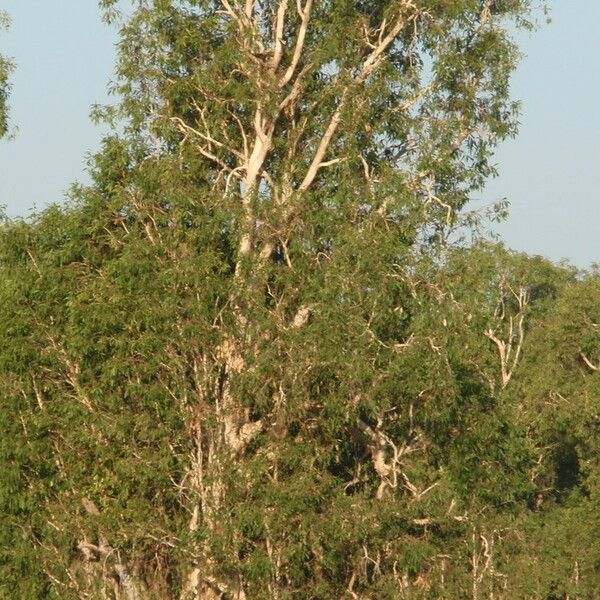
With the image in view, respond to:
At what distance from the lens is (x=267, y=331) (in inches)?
1014

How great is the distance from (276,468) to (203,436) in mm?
1561

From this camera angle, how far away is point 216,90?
27.5m

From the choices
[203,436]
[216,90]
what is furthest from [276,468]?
[216,90]

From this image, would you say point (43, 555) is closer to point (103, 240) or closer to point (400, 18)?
point (103, 240)

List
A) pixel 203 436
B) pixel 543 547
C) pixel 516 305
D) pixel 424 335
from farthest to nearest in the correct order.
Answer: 1. pixel 516 305
2. pixel 543 547
3. pixel 203 436
4. pixel 424 335

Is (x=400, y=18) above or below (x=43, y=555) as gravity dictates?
above

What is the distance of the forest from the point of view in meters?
25.2

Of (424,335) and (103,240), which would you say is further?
(103,240)

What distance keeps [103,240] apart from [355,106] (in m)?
5.03

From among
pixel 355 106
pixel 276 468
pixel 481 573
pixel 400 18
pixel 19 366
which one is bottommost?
pixel 481 573

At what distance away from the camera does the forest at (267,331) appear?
25.2 m

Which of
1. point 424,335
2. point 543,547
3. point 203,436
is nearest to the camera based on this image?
point 424,335

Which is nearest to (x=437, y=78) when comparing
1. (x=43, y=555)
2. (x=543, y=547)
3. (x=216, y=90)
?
(x=216, y=90)

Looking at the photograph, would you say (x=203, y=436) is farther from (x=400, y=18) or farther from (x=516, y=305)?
(x=516, y=305)
